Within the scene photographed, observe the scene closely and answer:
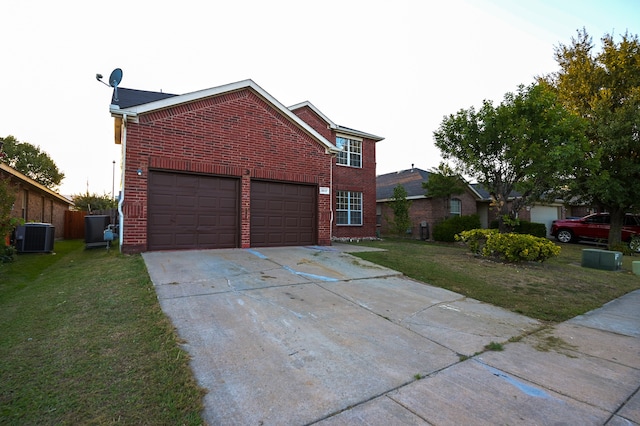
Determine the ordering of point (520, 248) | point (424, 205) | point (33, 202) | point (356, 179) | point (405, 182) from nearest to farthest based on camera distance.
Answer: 1. point (520, 248)
2. point (33, 202)
3. point (356, 179)
4. point (424, 205)
5. point (405, 182)

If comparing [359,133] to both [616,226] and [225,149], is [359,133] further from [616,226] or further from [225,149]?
[616,226]

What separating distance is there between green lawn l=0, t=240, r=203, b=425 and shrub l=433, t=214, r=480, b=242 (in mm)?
16724

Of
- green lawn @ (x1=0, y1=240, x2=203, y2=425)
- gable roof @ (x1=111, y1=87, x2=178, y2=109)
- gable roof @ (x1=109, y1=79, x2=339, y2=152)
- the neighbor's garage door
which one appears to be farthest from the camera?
the neighbor's garage door

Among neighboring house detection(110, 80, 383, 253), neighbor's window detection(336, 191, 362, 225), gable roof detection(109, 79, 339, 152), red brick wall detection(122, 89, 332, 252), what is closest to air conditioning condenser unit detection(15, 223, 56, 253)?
neighboring house detection(110, 80, 383, 253)

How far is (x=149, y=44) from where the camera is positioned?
9523mm

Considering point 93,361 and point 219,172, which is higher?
point 219,172

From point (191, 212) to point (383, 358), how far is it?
7697mm

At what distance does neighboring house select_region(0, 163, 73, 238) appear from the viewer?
11936 millimetres

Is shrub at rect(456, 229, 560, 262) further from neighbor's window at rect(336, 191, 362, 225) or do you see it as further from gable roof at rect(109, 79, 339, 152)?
neighbor's window at rect(336, 191, 362, 225)

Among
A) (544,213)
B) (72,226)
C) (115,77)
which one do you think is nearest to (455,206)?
(544,213)

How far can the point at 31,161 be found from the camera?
35000 mm

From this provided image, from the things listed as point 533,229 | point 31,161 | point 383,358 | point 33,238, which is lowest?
point 383,358

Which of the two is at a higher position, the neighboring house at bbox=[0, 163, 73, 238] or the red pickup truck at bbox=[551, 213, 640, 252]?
the neighboring house at bbox=[0, 163, 73, 238]

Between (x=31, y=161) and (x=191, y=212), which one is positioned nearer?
(x=191, y=212)
